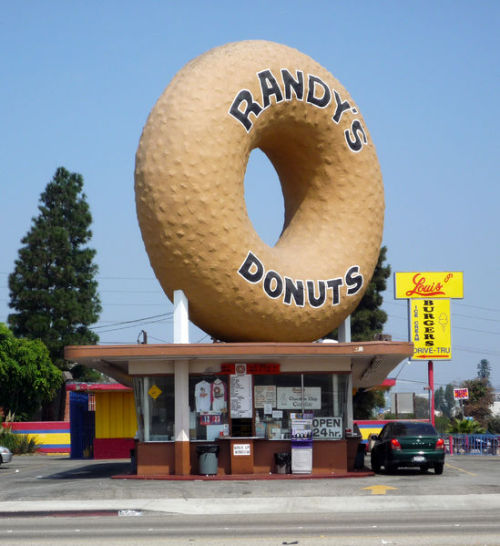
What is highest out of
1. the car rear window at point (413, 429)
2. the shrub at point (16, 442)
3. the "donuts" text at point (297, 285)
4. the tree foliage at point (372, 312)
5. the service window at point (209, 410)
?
the tree foliage at point (372, 312)

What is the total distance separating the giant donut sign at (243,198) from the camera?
23.6 metres

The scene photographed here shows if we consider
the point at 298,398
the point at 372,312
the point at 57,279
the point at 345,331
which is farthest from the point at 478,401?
the point at 298,398

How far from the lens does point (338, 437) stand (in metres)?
25.4

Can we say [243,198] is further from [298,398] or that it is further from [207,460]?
[207,460]

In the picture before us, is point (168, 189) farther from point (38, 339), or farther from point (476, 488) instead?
point (38, 339)

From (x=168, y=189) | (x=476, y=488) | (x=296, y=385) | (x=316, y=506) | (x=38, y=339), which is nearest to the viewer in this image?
(x=316, y=506)

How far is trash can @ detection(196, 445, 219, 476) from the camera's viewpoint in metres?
24.4

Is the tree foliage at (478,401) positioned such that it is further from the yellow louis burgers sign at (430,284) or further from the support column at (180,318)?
the support column at (180,318)

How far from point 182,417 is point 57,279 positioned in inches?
1640

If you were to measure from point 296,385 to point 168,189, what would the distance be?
6.26 m

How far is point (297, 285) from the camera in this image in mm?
25406

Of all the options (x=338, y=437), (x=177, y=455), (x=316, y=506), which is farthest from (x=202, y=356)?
(x=316, y=506)

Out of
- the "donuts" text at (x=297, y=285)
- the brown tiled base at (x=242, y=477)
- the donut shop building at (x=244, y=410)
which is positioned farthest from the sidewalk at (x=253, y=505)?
the "donuts" text at (x=297, y=285)

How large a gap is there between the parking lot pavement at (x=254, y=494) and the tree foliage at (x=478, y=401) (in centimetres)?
6215
